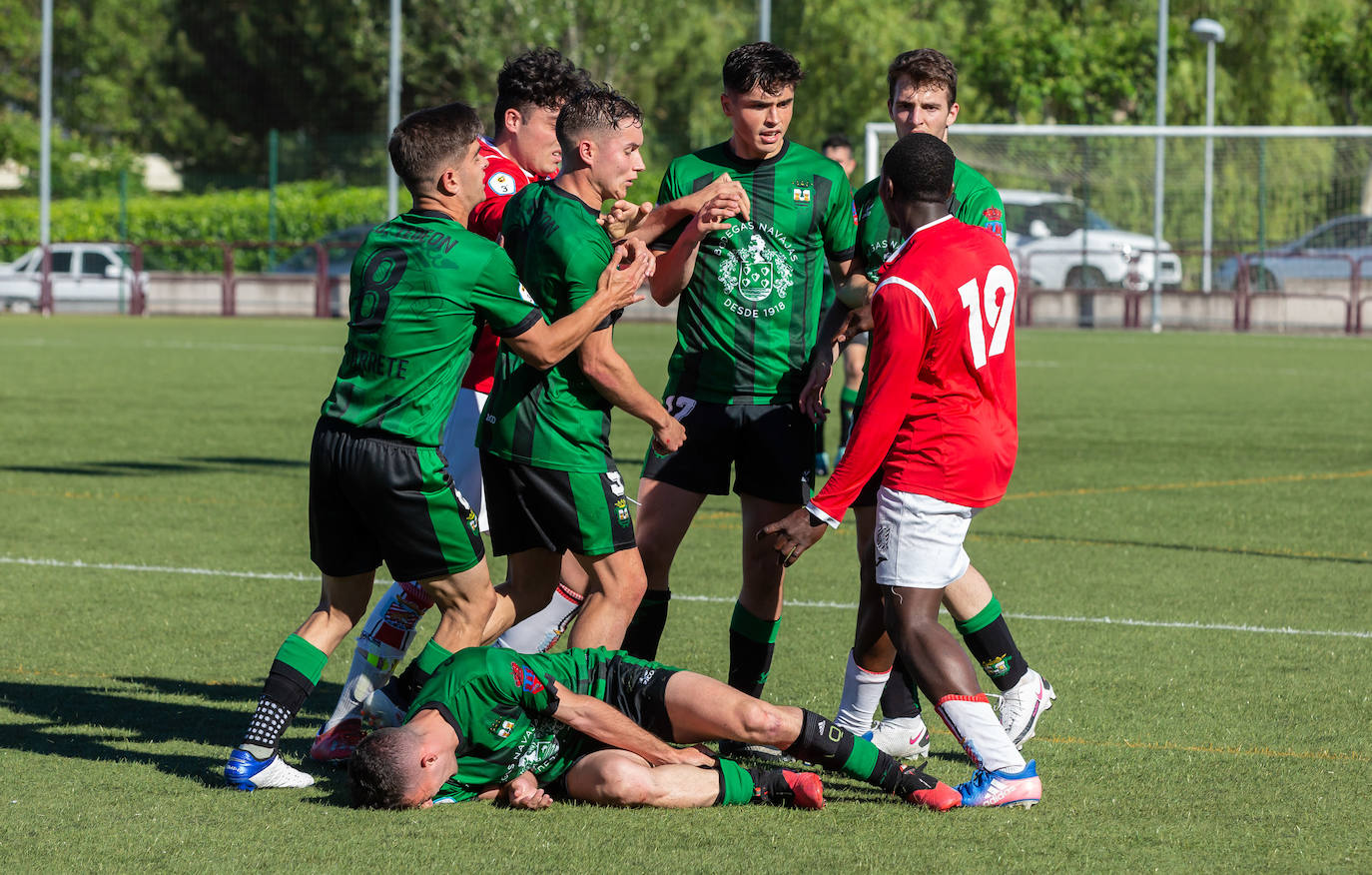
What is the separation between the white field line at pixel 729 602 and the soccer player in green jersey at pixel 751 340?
2.26 metres

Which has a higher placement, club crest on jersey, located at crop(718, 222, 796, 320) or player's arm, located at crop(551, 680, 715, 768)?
club crest on jersey, located at crop(718, 222, 796, 320)

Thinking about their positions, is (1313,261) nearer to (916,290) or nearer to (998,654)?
(998,654)

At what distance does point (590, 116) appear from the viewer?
5.34m

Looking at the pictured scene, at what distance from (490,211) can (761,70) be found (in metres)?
1.02

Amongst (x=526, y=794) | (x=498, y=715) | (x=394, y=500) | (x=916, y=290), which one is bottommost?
(x=526, y=794)

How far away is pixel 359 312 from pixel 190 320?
1258 inches

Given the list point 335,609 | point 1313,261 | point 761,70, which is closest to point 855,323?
point 761,70

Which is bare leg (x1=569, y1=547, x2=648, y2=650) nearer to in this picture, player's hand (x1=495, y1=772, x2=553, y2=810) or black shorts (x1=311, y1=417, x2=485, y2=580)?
black shorts (x1=311, y1=417, x2=485, y2=580)

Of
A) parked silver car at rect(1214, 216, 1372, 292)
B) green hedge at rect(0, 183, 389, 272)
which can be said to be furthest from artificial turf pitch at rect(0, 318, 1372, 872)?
green hedge at rect(0, 183, 389, 272)

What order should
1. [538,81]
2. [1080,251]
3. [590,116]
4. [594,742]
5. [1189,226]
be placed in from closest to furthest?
[594,742]
[590,116]
[538,81]
[1080,251]
[1189,226]

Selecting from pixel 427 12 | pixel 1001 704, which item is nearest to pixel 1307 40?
pixel 427 12

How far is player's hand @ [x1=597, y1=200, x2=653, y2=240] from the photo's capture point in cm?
573

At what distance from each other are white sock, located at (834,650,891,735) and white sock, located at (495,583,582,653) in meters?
0.92

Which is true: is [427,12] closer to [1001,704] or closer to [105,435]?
[105,435]
